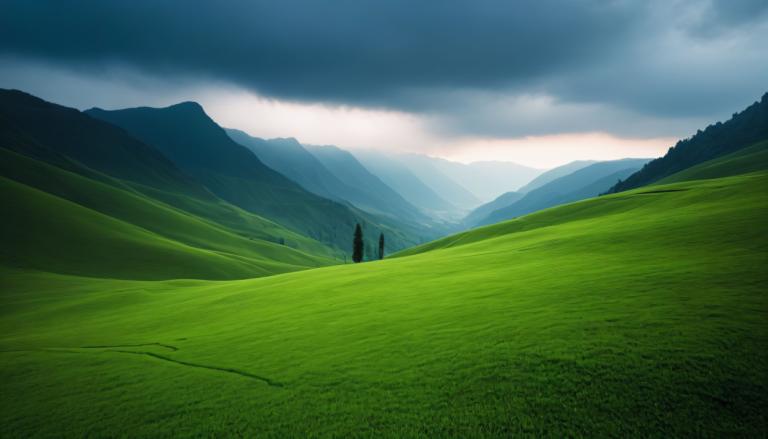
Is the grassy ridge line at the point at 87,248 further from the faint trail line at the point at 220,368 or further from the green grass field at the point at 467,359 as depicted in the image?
the faint trail line at the point at 220,368

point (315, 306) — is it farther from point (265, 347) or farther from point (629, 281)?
point (629, 281)

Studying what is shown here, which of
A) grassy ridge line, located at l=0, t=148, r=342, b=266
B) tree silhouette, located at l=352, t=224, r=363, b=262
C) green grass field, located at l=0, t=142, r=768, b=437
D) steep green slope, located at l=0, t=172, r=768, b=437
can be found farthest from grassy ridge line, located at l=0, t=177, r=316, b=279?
green grass field, located at l=0, t=142, r=768, b=437

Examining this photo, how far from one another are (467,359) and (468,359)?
0.13ft

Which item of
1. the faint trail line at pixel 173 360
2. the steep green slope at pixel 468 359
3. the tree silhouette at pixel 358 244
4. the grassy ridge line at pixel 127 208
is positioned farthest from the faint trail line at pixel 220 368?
the grassy ridge line at pixel 127 208

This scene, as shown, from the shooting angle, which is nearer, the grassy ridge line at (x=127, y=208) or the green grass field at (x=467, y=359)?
the green grass field at (x=467, y=359)

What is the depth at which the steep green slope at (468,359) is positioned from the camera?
385 inches

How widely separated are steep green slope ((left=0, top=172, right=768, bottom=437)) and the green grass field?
0.07 m

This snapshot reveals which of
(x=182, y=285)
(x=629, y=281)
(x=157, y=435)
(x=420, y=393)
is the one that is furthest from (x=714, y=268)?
(x=182, y=285)

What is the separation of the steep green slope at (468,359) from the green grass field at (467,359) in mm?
68

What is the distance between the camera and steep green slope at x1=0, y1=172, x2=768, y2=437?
9773 mm

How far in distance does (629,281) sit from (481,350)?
35.2ft

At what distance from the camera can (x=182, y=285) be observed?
210 ft

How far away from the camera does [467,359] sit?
1326 cm

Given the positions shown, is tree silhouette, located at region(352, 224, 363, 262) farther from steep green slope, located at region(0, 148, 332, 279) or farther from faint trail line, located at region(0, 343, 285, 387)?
faint trail line, located at region(0, 343, 285, 387)
